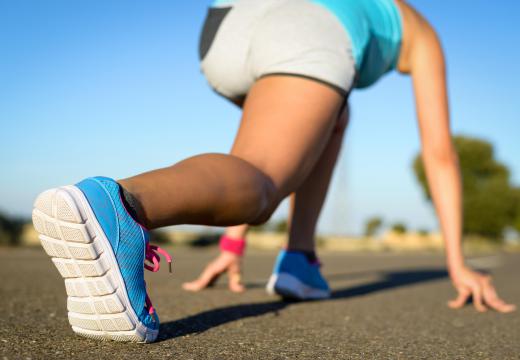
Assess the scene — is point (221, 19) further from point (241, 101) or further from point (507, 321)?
point (507, 321)

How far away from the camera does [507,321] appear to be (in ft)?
8.14

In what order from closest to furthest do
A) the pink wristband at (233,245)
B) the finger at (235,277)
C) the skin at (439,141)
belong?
the skin at (439,141) < the pink wristband at (233,245) < the finger at (235,277)

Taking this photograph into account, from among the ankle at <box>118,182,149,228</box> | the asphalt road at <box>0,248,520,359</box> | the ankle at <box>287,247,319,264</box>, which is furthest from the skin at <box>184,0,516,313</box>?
the ankle at <box>118,182,149,228</box>

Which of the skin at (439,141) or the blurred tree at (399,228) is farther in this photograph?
the blurred tree at (399,228)

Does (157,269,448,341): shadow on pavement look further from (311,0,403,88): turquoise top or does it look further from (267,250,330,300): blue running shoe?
(311,0,403,88): turquoise top

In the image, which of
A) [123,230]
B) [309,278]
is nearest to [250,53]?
[123,230]

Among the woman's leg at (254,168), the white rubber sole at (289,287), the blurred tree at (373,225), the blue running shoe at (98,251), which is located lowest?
the blurred tree at (373,225)

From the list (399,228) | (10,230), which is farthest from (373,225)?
(10,230)

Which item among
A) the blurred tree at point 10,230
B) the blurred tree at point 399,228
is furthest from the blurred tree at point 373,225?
Answer: the blurred tree at point 10,230

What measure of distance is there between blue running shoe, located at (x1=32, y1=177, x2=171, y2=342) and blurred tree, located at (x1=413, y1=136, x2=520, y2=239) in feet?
123

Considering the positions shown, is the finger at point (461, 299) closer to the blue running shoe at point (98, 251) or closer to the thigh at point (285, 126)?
the thigh at point (285, 126)

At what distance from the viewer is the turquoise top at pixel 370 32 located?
2.17 m

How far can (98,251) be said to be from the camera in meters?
1.38

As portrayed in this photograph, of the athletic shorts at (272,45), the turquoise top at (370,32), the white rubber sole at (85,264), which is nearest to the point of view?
the white rubber sole at (85,264)
